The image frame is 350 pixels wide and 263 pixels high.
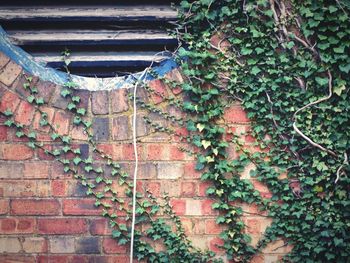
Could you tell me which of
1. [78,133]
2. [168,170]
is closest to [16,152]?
[78,133]

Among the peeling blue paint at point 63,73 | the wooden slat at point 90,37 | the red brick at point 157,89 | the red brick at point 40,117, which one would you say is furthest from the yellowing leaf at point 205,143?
the red brick at point 40,117

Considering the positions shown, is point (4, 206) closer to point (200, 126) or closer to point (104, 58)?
point (104, 58)

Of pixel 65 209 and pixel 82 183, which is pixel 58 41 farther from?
pixel 65 209

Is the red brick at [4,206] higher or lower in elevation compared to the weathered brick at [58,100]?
lower

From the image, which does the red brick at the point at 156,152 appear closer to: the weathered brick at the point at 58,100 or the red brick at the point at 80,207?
the red brick at the point at 80,207

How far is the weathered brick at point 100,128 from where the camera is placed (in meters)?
1.95

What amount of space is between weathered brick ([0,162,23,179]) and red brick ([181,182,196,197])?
2.92 ft

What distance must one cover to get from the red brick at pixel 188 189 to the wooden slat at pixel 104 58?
0.71m

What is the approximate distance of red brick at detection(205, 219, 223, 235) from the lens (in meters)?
2.01

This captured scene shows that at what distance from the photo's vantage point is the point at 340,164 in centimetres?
195

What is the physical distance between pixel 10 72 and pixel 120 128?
0.66 meters

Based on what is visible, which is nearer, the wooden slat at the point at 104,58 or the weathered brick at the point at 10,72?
the weathered brick at the point at 10,72

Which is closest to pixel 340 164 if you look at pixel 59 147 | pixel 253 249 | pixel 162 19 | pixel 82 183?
pixel 253 249

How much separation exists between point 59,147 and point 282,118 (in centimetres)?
123
